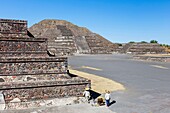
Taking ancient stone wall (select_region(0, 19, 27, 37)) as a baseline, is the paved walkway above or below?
below

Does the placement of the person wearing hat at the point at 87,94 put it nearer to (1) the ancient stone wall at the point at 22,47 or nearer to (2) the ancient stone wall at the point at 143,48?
(1) the ancient stone wall at the point at 22,47

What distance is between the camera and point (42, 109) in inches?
310

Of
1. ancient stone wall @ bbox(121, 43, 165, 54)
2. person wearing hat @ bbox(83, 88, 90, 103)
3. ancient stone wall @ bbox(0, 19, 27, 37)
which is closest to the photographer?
person wearing hat @ bbox(83, 88, 90, 103)

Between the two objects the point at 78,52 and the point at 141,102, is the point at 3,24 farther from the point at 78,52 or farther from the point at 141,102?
the point at 78,52

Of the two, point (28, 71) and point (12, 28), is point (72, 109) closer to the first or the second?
point (28, 71)

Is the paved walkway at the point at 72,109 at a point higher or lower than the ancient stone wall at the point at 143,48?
lower

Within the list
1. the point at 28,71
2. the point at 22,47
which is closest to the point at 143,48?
the point at 22,47

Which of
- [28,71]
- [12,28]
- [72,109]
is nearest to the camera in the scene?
[72,109]

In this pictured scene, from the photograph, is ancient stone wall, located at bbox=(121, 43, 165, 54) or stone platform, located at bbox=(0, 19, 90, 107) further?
ancient stone wall, located at bbox=(121, 43, 165, 54)

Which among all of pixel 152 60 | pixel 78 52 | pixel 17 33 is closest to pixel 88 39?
pixel 78 52

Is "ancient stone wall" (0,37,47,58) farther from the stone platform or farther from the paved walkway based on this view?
the paved walkway

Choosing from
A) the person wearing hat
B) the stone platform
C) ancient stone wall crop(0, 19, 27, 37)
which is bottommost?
the person wearing hat

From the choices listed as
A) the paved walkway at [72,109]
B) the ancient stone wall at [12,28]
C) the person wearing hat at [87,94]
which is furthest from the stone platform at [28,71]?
the paved walkway at [72,109]

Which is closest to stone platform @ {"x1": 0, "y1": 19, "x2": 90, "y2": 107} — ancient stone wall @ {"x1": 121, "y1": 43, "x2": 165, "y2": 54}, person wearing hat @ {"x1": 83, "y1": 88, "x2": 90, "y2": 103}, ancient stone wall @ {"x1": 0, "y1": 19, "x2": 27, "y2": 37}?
ancient stone wall @ {"x1": 0, "y1": 19, "x2": 27, "y2": 37}
